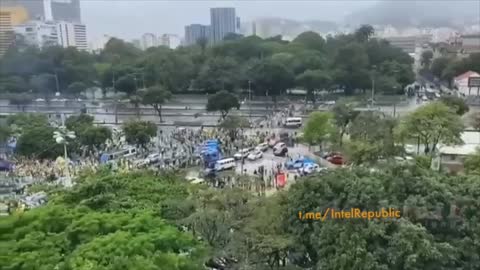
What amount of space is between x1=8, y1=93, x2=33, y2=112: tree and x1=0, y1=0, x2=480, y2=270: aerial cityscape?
9 centimetres

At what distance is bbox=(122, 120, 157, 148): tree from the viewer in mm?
15212

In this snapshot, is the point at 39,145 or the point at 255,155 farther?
the point at 39,145

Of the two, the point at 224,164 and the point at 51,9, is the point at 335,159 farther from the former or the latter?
the point at 51,9

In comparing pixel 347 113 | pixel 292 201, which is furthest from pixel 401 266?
pixel 347 113

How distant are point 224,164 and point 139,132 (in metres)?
3.44

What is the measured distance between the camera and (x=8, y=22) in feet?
107

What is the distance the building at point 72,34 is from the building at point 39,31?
673 mm

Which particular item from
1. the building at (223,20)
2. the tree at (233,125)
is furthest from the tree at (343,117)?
the building at (223,20)

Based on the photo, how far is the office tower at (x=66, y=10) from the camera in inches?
1898

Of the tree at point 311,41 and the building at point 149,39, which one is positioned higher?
the building at point 149,39

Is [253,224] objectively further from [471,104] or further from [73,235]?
[471,104]

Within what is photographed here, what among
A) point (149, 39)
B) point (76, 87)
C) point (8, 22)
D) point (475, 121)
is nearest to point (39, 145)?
point (76, 87)

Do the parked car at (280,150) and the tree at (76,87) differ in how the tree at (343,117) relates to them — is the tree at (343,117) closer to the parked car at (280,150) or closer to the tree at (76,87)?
the parked car at (280,150)

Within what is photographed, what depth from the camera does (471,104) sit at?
847 inches
